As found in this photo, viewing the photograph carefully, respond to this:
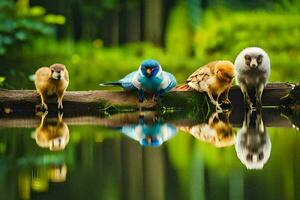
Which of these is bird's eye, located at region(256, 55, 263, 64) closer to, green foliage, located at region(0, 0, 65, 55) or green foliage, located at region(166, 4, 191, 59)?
green foliage, located at region(166, 4, 191, 59)

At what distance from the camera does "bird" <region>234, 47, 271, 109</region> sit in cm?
500

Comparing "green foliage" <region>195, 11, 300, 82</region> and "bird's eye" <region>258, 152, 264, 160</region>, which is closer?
"bird's eye" <region>258, 152, 264, 160</region>

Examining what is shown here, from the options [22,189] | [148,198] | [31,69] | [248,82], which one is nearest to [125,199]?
[148,198]

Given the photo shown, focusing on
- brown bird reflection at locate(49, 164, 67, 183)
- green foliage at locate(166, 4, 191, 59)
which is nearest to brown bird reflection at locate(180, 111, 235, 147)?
brown bird reflection at locate(49, 164, 67, 183)

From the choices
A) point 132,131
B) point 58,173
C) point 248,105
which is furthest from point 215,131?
point 248,105

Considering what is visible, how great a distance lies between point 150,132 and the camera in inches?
150

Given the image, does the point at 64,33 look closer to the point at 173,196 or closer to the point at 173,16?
the point at 173,16

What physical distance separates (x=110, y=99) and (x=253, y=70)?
1.04 metres

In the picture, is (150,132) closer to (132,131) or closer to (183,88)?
(132,131)

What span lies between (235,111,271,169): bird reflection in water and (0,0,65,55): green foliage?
402cm

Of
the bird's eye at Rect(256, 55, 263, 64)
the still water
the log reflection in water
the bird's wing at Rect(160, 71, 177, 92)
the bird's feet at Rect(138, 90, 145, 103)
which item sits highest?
the bird's eye at Rect(256, 55, 263, 64)

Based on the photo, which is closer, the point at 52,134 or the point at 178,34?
the point at 52,134

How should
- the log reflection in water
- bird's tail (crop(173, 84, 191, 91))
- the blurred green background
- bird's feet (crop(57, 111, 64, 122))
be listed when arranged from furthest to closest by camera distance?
1. the blurred green background
2. bird's tail (crop(173, 84, 191, 91))
3. bird's feet (crop(57, 111, 64, 122))
4. the log reflection in water

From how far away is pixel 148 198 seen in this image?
2.00 metres
